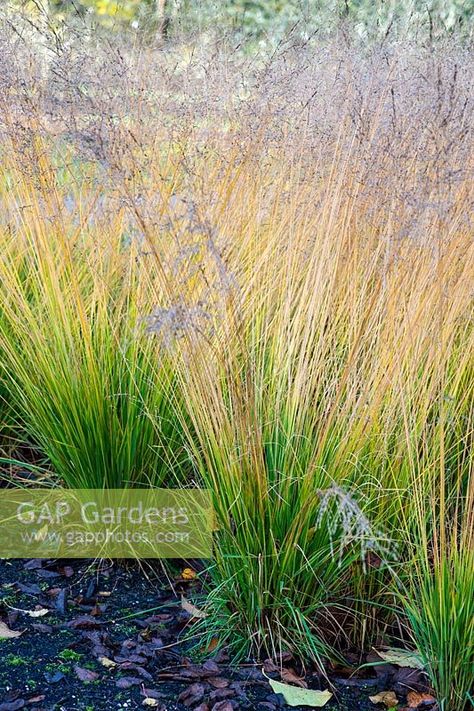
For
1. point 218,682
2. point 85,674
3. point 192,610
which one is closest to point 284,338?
→ point 192,610

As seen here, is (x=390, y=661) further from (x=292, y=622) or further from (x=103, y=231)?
(x=103, y=231)

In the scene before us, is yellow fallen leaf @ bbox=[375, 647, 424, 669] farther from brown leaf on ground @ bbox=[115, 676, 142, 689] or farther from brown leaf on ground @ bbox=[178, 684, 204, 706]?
brown leaf on ground @ bbox=[115, 676, 142, 689]

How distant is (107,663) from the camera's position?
211cm

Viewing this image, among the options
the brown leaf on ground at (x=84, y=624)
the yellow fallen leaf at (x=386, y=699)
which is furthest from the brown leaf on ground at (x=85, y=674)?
the yellow fallen leaf at (x=386, y=699)

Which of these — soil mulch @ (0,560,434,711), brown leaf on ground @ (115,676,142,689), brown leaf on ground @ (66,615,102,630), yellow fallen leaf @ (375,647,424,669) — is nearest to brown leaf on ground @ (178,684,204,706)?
soil mulch @ (0,560,434,711)

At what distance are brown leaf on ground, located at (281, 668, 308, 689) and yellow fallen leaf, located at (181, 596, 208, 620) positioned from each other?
1.05 ft

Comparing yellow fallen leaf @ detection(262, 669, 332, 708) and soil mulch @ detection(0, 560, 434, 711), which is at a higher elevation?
soil mulch @ detection(0, 560, 434, 711)

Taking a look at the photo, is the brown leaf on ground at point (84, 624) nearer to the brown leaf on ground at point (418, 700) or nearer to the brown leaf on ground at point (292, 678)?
the brown leaf on ground at point (292, 678)

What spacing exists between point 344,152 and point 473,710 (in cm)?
167

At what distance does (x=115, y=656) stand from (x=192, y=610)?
31 cm

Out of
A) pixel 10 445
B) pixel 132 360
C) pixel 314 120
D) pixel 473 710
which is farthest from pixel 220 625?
pixel 314 120

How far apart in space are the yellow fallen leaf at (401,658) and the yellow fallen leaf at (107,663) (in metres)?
0.73

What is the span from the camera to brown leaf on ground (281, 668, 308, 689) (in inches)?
80.7

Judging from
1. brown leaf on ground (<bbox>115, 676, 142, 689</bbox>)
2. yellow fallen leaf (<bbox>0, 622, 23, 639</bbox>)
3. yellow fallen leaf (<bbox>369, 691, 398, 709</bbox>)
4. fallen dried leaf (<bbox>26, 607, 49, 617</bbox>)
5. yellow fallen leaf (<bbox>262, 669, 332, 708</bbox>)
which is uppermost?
yellow fallen leaf (<bbox>0, 622, 23, 639</bbox>)
